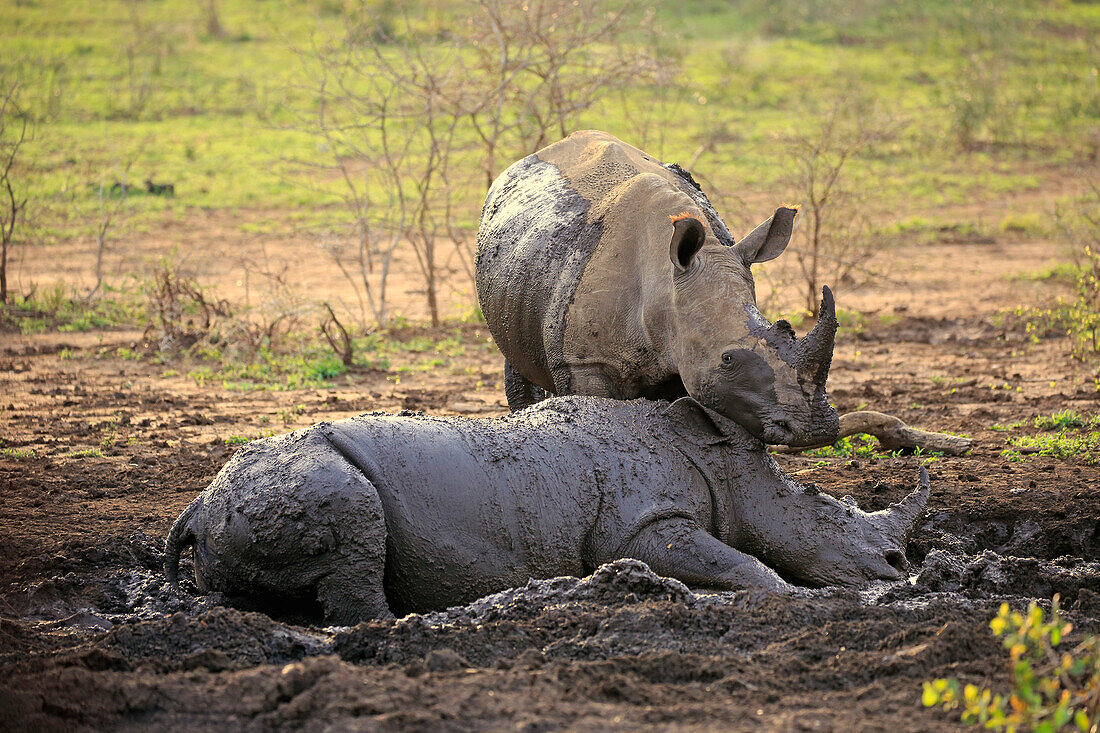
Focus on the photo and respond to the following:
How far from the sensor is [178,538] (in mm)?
4797

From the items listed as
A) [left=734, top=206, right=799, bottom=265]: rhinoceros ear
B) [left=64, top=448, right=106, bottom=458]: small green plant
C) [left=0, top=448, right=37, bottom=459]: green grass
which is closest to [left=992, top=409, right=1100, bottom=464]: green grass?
[left=734, top=206, right=799, bottom=265]: rhinoceros ear

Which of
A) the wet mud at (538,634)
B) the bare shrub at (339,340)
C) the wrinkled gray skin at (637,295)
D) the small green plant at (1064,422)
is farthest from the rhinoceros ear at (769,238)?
the bare shrub at (339,340)

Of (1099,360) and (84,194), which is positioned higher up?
(84,194)

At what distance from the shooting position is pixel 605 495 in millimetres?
4988

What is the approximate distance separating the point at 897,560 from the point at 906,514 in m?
0.29

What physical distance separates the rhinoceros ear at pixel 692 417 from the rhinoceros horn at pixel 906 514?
3.03ft

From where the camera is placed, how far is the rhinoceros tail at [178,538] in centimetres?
475

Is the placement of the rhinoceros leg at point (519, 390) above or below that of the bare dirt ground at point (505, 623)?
above

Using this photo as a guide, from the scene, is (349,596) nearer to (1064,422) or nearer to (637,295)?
(637,295)

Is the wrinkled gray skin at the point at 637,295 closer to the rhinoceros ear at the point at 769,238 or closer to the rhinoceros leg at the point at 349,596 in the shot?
the rhinoceros ear at the point at 769,238

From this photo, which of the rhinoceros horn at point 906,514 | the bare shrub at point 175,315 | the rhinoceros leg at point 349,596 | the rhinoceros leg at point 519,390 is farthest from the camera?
the bare shrub at point 175,315

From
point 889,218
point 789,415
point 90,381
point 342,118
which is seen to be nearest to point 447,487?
point 789,415

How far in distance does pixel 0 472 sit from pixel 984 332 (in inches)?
344

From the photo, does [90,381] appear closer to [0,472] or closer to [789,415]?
[0,472]
